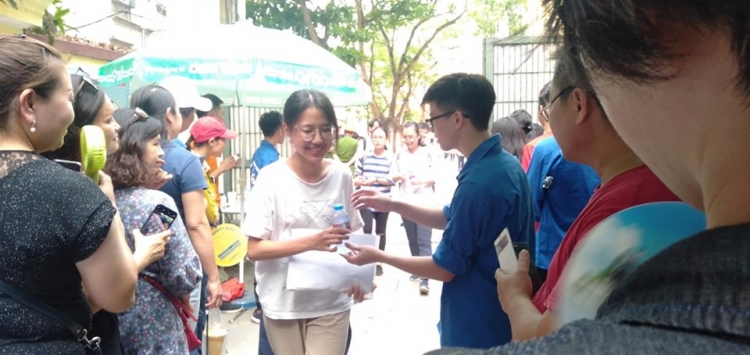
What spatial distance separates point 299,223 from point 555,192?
4.93 feet

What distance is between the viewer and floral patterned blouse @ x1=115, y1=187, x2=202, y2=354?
2.47 meters

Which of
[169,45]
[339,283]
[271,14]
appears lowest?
[339,283]

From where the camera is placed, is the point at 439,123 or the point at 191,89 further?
the point at 191,89

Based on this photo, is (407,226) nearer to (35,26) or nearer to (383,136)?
(383,136)

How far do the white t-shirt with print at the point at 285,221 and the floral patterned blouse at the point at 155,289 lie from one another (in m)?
0.48

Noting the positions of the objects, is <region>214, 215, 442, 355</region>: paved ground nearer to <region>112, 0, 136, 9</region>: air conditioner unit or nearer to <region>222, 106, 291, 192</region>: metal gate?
<region>222, 106, 291, 192</region>: metal gate

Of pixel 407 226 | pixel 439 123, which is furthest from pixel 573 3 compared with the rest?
pixel 407 226

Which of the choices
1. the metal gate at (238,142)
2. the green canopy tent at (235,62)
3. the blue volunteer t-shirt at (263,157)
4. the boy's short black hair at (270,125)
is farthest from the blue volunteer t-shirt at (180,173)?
the metal gate at (238,142)

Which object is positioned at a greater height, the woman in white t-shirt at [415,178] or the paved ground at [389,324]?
the woman in white t-shirt at [415,178]

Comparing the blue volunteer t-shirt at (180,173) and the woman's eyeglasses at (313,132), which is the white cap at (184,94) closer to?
the blue volunteer t-shirt at (180,173)

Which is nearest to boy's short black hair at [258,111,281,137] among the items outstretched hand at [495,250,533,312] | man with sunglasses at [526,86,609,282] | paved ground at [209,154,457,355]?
paved ground at [209,154,457,355]

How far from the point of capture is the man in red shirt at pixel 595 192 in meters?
1.43

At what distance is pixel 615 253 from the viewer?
0.77 meters

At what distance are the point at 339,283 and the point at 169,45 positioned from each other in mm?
3607
